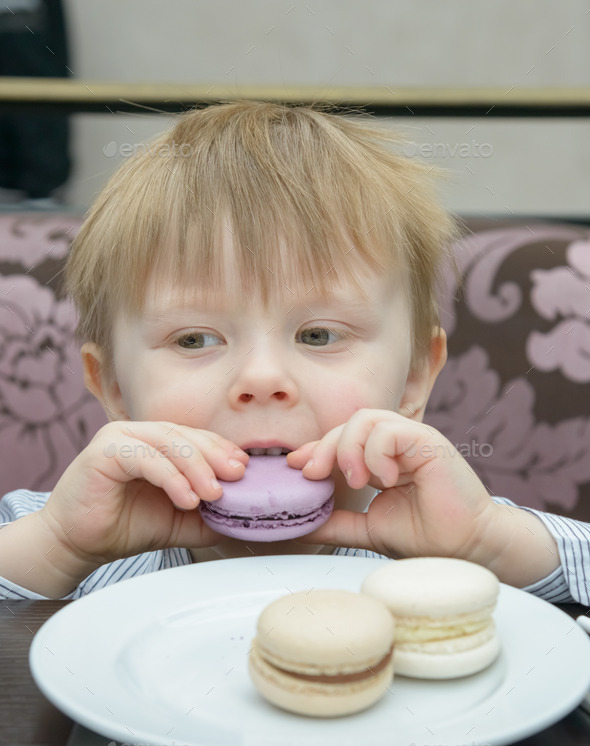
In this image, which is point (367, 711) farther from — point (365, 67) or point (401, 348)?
point (365, 67)

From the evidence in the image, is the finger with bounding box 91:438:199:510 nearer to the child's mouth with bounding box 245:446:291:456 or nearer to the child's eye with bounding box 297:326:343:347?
the child's mouth with bounding box 245:446:291:456

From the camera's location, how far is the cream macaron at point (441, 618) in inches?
27.7

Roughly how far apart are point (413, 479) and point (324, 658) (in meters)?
0.45

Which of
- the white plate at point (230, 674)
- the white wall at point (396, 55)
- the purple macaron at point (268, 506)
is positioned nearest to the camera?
the white plate at point (230, 674)

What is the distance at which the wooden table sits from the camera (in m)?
0.63

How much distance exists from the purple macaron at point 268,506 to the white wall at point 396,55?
319cm

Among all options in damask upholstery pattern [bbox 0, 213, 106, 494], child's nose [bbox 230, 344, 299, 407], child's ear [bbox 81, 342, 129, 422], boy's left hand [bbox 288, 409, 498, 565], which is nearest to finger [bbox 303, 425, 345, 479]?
boy's left hand [bbox 288, 409, 498, 565]

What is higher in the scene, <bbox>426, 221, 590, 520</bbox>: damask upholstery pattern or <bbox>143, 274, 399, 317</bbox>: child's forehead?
<bbox>143, 274, 399, 317</bbox>: child's forehead

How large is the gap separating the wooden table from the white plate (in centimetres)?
3

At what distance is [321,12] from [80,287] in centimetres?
306

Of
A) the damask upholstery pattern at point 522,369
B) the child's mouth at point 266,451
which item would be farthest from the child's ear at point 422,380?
the child's mouth at point 266,451

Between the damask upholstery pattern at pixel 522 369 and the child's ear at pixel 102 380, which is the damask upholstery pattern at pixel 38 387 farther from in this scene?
the damask upholstery pattern at pixel 522 369

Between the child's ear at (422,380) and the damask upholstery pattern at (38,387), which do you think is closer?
the child's ear at (422,380)

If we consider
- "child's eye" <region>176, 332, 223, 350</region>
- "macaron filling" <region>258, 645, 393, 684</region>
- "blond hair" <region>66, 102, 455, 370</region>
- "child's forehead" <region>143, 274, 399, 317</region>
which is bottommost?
"macaron filling" <region>258, 645, 393, 684</region>
